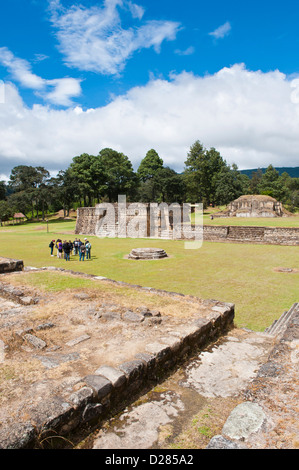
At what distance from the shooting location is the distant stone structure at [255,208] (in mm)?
41969

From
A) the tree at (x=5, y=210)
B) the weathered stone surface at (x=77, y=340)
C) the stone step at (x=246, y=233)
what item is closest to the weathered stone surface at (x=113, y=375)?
the weathered stone surface at (x=77, y=340)

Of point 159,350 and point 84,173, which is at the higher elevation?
point 84,173

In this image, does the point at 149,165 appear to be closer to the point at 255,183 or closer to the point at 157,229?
the point at 255,183

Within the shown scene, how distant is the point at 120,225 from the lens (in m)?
26.3

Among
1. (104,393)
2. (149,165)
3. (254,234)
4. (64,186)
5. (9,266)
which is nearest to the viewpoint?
(104,393)

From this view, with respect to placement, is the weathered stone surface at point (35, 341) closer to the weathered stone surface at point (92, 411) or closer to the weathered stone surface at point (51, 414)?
the weathered stone surface at point (51, 414)

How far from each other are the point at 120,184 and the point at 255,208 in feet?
75.8

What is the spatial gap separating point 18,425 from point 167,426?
1358 millimetres

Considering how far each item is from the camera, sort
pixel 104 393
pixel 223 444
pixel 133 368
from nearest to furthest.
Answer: pixel 223 444 → pixel 104 393 → pixel 133 368

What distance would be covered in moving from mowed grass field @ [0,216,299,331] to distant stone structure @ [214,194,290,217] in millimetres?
25390

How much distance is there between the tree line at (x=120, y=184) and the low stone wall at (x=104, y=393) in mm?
40310

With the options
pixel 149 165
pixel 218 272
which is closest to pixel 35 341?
pixel 218 272

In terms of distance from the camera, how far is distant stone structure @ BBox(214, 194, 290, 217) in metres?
42.0

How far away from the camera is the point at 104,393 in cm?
290
